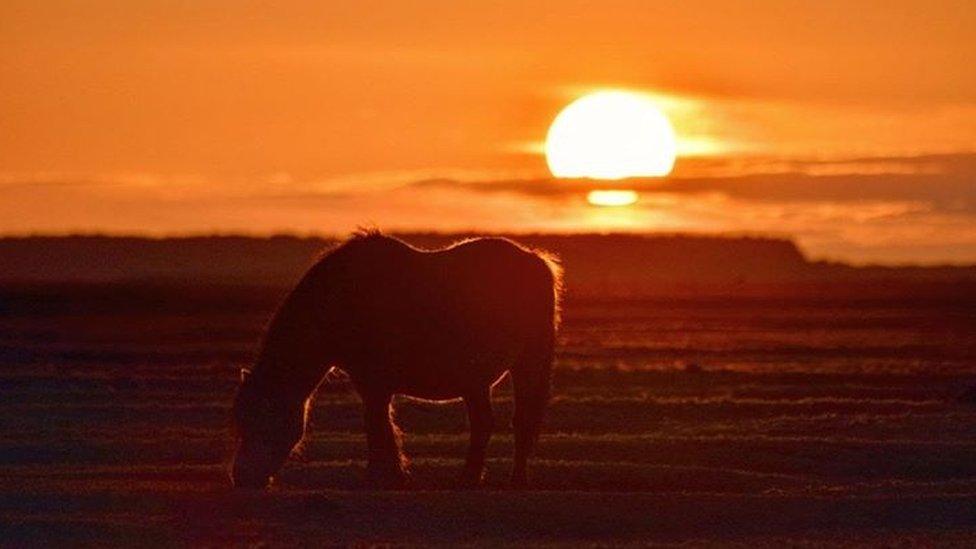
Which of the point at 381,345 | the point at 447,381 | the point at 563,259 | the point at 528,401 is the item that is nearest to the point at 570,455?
the point at 528,401

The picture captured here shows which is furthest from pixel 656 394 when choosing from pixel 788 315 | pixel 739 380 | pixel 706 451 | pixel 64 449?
pixel 788 315

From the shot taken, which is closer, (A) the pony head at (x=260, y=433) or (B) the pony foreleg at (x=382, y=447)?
(A) the pony head at (x=260, y=433)

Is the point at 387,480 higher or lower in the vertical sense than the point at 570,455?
lower

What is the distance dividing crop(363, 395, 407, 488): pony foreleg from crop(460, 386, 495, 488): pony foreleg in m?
Result: 0.61

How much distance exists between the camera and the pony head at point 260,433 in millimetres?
19500

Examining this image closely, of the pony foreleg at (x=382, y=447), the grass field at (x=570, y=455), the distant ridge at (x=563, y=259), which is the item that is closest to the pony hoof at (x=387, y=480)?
the pony foreleg at (x=382, y=447)

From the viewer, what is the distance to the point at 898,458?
23797 millimetres

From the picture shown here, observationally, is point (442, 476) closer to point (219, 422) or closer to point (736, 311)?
point (219, 422)

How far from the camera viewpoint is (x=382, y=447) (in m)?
19.8

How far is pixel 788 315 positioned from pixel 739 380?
37.3m

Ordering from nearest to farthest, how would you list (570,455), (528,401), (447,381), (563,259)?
(447,381) < (528,401) < (570,455) < (563,259)

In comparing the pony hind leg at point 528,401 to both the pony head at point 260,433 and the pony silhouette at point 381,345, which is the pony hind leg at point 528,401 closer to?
the pony silhouette at point 381,345

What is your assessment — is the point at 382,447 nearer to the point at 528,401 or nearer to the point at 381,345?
the point at 381,345

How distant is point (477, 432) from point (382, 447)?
0.87 m
